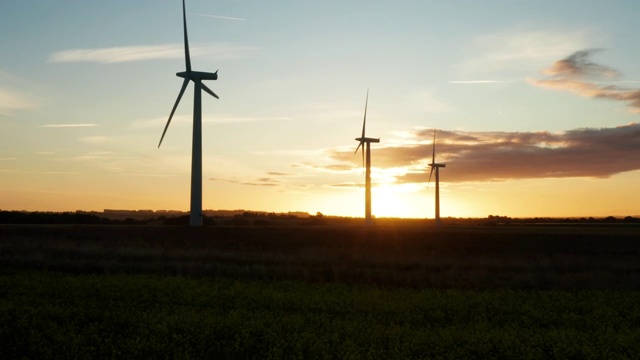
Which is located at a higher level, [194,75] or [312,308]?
[194,75]

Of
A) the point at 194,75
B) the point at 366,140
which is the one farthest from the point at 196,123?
the point at 366,140

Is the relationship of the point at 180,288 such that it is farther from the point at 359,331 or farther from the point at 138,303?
the point at 359,331

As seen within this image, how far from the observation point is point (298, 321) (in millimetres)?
20219

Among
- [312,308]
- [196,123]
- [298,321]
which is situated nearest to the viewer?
[298,321]

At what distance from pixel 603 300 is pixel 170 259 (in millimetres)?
26357

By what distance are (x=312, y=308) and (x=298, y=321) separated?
358 centimetres

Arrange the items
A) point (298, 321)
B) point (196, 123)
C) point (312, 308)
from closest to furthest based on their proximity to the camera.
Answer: point (298, 321) < point (312, 308) < point (196, 123)

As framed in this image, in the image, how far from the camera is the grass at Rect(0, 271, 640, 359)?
16656mm

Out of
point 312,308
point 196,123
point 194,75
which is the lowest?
point 312,308

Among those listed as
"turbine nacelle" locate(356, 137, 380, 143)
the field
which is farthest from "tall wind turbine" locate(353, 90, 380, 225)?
the field

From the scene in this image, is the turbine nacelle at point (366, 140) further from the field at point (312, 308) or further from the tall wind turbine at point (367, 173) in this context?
the field at point (312, 308)

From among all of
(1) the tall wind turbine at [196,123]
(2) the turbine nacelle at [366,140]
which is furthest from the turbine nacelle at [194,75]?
(2) the turbine nacelle at [366,140]

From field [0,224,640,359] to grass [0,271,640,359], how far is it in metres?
0.06

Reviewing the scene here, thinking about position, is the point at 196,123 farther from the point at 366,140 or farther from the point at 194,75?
the point at 366,140
